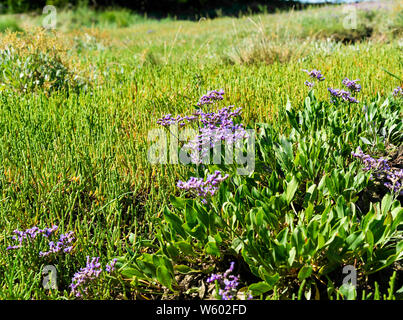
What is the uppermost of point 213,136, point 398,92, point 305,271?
point 398,92

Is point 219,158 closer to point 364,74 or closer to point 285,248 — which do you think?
point 285,248

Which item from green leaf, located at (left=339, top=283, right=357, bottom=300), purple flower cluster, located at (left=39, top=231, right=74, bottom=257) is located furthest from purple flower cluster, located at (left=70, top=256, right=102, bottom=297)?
green leaf, located at (left=339, top=283, right=357, bottom=300)

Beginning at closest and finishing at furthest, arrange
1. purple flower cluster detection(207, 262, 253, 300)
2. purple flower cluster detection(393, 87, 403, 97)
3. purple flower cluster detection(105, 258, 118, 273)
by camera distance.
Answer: purple flower cluster detection(207, 262, 253, 300), purple flower cluster detection(105, 258, 118, 273), purple flower cluster detection(393, 87, 403, 97)

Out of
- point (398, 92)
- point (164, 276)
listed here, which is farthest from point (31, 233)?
point (398, 92)

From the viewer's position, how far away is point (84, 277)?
178cm

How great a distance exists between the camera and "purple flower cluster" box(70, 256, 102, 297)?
175cm

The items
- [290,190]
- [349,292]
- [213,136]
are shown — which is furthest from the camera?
[213,136]

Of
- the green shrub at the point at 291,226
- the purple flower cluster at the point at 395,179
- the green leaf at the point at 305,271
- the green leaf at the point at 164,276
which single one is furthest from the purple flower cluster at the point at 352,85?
the green leaf at the point at 164,276

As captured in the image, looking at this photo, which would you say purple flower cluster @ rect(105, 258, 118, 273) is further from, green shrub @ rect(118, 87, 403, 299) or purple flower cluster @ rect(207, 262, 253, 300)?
purple flower cluster @ rect(207, 262, 253, 300)

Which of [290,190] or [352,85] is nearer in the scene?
[290,190]

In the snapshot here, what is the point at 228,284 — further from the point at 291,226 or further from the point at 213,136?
the point at 213,136

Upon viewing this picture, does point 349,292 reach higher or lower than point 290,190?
lower

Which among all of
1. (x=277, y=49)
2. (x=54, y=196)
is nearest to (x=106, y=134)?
(x=54, y=196)

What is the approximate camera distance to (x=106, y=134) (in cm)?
287
